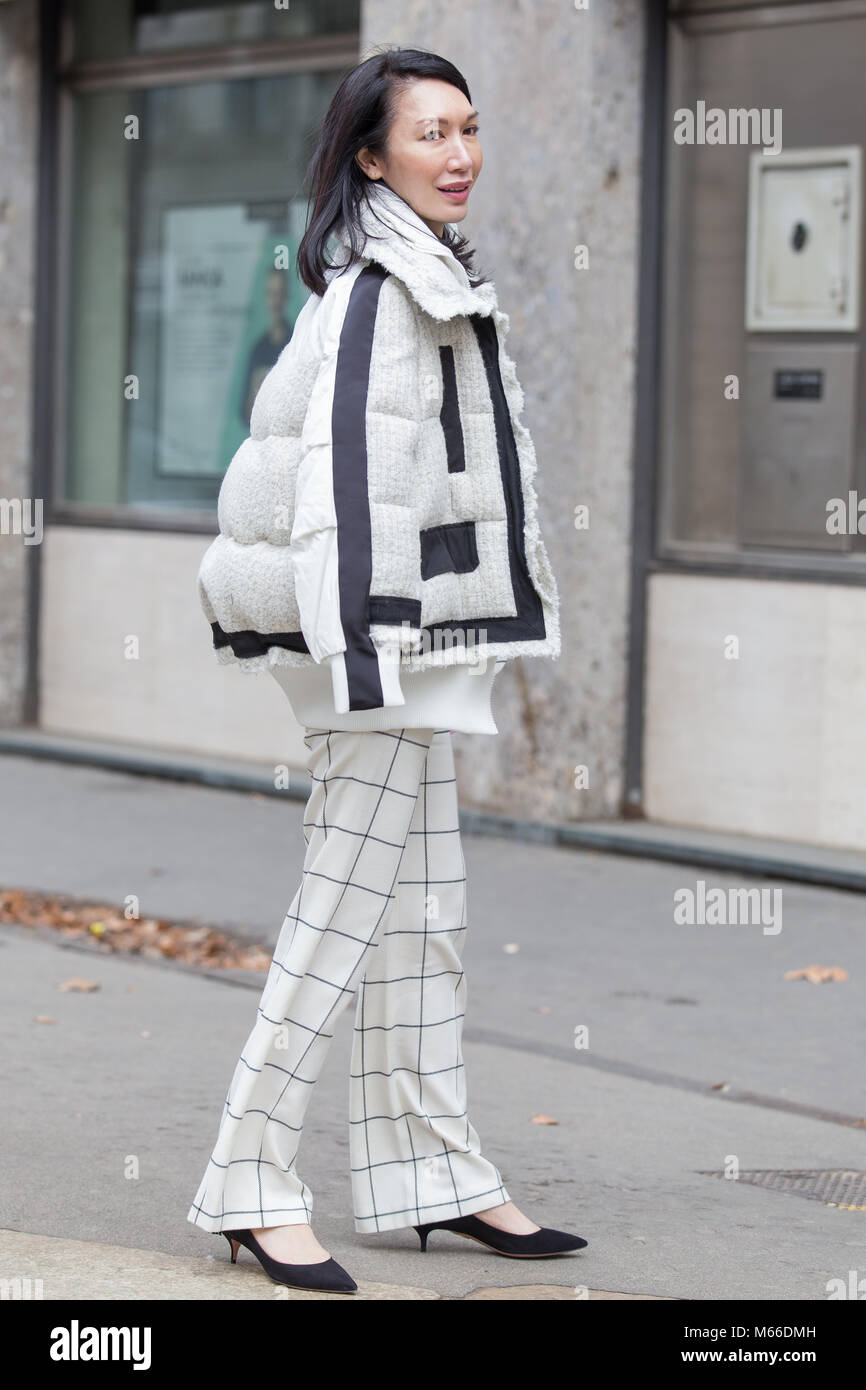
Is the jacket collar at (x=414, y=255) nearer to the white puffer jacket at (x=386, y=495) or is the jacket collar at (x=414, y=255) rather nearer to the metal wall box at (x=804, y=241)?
the white puffer jacket at (x=386, y=495)

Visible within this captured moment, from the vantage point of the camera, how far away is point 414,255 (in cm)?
360

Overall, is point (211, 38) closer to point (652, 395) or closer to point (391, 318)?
point (652, 395)

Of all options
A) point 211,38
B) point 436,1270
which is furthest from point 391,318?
point 211,38

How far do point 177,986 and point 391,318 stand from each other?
10.5ft

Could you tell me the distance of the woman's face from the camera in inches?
145

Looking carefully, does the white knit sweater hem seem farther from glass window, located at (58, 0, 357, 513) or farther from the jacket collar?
glass window, located at (58, 0, 357, 513)

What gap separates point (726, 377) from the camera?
8.46 meters

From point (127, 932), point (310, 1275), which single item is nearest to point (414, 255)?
point (310, 1275)

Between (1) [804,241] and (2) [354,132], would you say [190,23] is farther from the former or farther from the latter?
(2) [354,132]

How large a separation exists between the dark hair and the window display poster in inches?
248

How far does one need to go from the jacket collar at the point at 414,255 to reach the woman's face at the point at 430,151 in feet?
0.10

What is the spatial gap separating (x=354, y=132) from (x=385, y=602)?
862 mm

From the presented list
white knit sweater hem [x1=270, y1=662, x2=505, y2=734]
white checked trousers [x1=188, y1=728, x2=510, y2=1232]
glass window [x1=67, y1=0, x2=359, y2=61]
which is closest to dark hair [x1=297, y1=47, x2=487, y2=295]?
white knit sweater hem [x1=270, y1=662, x2=505, y2=734]

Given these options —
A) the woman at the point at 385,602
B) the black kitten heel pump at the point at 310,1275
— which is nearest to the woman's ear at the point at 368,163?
the woman at the point at 385,602
